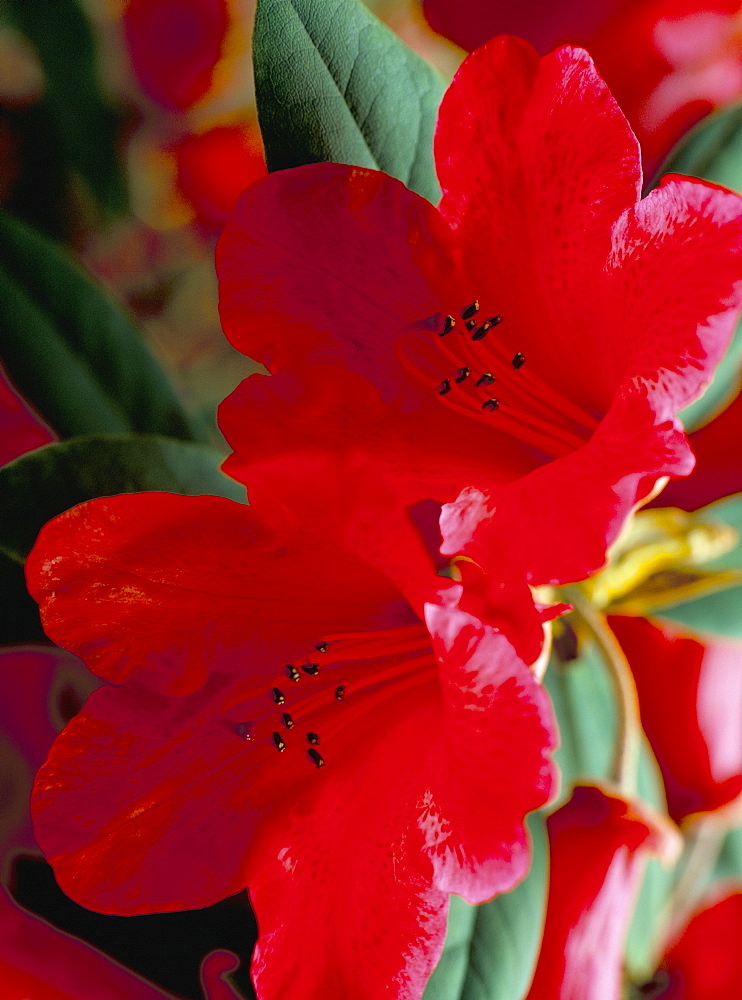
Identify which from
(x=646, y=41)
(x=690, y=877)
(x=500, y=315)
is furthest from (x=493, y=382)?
(x=690, y=877)

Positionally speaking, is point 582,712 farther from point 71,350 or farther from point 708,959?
point 71,350

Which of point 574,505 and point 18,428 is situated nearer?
point 574,505

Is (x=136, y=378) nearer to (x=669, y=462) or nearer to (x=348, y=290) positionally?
(x=348, y=290)

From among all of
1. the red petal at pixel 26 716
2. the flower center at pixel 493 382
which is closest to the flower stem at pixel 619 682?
the flower center at pixel 493 382

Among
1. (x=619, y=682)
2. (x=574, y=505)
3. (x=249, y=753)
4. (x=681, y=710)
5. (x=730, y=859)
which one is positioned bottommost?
(x=730, y=859)

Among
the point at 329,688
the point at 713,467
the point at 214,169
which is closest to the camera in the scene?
the point at 329,688
